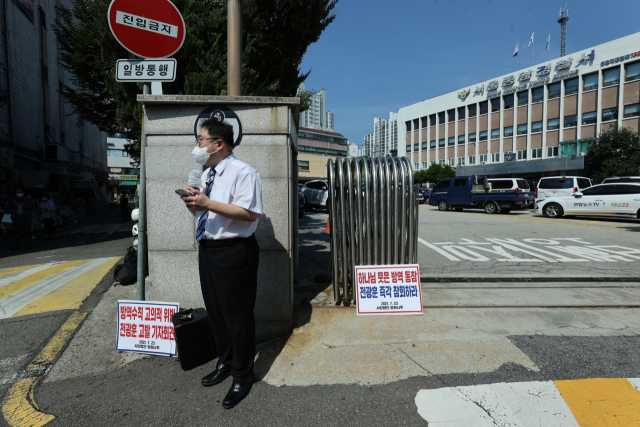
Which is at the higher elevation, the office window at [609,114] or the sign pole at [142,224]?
the office window at [609,114]

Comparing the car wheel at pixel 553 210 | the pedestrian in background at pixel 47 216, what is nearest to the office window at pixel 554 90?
the car wheel at pixel 553 210

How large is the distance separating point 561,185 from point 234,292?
21800mm

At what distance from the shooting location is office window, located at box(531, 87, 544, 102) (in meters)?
44.8

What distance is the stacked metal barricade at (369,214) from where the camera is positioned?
3998 mm

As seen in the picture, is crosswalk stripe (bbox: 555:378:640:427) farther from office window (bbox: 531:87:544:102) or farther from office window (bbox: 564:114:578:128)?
office window (bbox: 531:87:544:102)

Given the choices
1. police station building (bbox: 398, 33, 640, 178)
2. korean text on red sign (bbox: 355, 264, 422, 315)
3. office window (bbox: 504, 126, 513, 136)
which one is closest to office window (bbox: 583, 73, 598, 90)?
police station building (bbox: 398, 33, 640, 178)

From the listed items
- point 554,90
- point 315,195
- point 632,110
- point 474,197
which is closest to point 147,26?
point 315,195

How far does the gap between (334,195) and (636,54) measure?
47367 mm

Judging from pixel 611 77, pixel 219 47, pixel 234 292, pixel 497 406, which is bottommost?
pixel 497 406

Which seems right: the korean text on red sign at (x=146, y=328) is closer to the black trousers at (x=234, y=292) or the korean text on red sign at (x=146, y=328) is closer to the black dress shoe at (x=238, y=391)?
the black trousers at (x=234, y=292)

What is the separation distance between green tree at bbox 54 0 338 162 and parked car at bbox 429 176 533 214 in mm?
14478

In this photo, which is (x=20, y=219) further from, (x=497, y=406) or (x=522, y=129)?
(x=522, y=129)

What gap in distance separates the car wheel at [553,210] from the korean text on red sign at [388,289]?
15741 mm

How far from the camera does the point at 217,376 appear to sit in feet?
8.88
